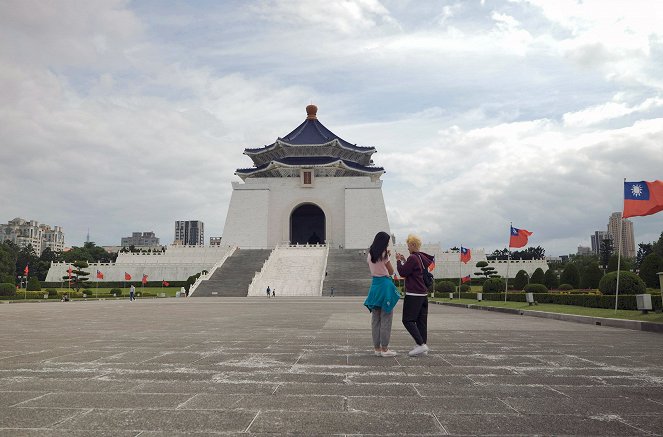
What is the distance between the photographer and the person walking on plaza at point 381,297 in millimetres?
5602

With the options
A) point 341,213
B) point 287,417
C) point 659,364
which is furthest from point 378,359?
point 341,213

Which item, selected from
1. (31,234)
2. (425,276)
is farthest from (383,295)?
(31,234)

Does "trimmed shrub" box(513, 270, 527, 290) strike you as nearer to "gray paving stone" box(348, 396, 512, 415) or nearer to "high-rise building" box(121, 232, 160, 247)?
"gray paving stone" box(348, 396, 512, 415)

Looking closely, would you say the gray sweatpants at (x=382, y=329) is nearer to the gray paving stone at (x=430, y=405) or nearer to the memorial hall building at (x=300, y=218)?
the gray paving stone at (x=430, y=405)

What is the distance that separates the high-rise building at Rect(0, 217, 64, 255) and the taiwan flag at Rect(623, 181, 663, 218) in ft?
424

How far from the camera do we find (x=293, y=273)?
34.4 metres

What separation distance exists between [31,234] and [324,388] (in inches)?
5912

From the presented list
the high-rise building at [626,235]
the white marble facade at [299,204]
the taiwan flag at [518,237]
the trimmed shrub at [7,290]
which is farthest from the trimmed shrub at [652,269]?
the high-rise building at [626,235]

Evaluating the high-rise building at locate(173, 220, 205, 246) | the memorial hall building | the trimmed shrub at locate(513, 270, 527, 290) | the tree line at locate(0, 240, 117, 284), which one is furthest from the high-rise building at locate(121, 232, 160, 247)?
the trimmed shrub at locate(513, 270, 527, 290)

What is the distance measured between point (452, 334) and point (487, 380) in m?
4.15

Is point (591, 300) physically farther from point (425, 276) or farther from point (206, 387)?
point (206, 387)

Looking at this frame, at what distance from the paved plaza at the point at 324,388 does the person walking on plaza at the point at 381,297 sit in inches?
9.4

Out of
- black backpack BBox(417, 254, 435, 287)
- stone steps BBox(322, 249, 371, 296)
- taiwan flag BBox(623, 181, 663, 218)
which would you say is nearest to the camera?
black backpack BBox(417, 254, 435, 287)

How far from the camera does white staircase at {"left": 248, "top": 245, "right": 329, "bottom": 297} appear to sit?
31.7 m
